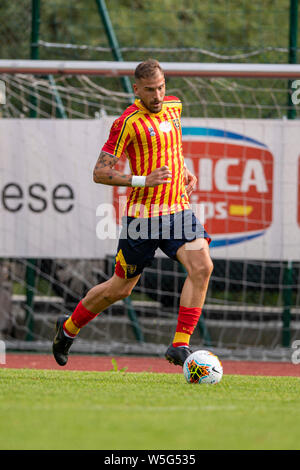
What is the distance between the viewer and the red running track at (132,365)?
834 centimetres

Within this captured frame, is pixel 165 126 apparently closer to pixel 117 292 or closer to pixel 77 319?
pixel 117 292

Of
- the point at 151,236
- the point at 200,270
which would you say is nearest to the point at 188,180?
the point at 151,236

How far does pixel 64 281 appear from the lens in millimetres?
10141

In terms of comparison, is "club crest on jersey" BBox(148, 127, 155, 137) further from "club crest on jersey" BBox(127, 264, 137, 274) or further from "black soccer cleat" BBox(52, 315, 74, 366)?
"black soccer cleat" BBox(52, 315, 74, 366)

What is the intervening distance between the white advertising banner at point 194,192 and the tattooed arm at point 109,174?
307 centimetres

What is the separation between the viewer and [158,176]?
5758 mm

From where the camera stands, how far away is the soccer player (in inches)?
235

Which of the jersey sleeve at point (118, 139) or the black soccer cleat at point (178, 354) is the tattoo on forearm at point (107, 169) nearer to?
the jersey sleeve at point (118, 139)

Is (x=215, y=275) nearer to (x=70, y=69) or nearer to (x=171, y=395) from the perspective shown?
(x=70, y=69)

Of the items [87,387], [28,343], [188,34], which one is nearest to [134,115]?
[87,387]

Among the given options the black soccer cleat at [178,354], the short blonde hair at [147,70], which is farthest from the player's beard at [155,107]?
the black soccer cleat at [178,354]

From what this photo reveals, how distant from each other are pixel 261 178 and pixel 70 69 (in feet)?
7.47

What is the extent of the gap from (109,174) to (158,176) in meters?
0.39
